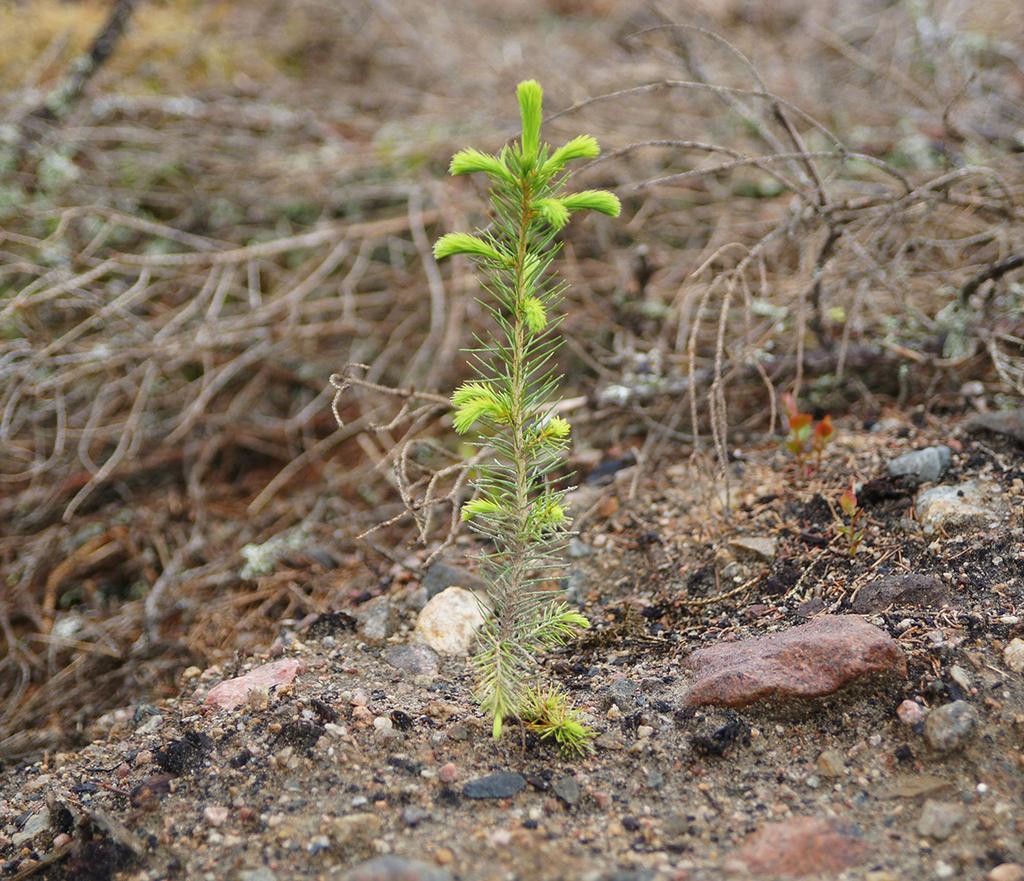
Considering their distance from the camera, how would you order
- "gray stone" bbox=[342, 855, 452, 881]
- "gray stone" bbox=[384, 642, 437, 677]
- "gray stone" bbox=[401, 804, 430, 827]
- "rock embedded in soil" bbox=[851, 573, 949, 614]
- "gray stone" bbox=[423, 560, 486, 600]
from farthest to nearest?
"gray stone" bbox=[423, 560, 486, 600] < "gray stone" bbox=[384, 642, 437, 677] < "rock embedded in soil" bbox=[851, 573, 949, 614] < "gray stone" bbox=[401, 804, 430, 827] < "gray stone" bbox=[342, 855, 452, 881]

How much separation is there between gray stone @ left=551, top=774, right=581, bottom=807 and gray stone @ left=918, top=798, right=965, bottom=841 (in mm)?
675

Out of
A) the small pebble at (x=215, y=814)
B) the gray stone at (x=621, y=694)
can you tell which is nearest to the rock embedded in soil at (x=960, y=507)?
the gray stone at (x=621, y=694)

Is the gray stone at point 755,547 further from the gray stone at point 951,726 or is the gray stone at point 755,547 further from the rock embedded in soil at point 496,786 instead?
the rock embedded in soil at point 496,786

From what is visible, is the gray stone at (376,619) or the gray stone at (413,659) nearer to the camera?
the gray stone at (413,659)

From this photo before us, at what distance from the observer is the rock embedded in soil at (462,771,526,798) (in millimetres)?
1872

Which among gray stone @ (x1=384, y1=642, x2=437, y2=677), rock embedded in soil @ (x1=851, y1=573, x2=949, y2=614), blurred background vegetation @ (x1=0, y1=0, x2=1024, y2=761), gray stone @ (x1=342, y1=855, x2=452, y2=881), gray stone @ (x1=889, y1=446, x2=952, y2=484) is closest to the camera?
gray stone @ (x1=342, y1=855, x2=452, y2=881)

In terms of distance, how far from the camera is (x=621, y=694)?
2.18 metres

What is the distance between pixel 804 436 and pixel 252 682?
1.87 meters

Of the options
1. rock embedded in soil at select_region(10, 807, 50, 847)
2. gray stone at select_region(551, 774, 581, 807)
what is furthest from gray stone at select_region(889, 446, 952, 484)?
rock embedded in soil at select_region(10, 807, 50, 847)

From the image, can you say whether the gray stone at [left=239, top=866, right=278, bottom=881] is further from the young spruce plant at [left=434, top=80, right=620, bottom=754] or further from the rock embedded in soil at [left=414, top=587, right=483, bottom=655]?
the rock embedded in soil at [left=414, top=587, right=483, bottom=655]

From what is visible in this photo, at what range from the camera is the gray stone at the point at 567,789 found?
1866 mm

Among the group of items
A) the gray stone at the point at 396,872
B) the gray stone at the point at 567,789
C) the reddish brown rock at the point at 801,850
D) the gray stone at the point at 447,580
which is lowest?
the gray stone at the point at 567,789

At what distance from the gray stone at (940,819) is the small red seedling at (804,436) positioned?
1.33 m

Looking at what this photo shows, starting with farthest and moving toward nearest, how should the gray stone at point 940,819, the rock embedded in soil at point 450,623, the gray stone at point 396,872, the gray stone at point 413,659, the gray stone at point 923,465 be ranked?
the gray stone at point 923,465 < the rock embedded in soil at point 450,623 < the gray stone at point 413,659 < the gray stone at point 940,819 < the gray stone at point 396,872
